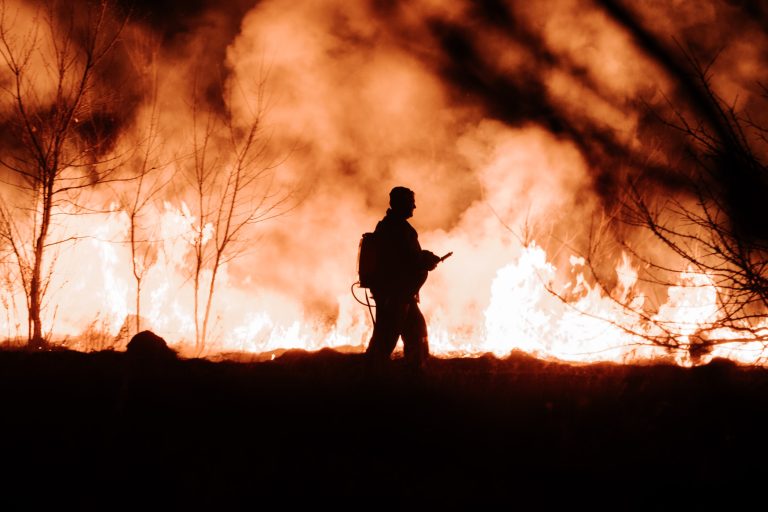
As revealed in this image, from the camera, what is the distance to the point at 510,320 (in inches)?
412

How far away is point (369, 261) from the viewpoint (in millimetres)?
6066

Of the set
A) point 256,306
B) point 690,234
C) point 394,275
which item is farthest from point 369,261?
point 256,306

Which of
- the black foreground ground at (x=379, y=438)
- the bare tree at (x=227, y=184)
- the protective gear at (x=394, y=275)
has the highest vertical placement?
the bare tree at (x=227, y=184)

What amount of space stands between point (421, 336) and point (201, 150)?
826 centimetres

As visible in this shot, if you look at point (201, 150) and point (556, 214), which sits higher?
point (201, 150)

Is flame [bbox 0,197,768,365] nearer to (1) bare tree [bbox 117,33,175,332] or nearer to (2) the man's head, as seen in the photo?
(1) bare tree [bbox 117,33,175,332]

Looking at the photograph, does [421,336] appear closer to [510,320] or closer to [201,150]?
[510,320]

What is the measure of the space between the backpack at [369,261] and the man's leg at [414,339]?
0.52 meters

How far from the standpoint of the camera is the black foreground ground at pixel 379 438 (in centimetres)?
390

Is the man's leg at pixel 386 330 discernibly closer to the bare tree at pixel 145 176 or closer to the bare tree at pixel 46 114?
the bare tree at pixel 46 114

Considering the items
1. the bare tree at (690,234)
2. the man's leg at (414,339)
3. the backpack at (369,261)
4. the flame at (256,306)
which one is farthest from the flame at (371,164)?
the backpack at (369,261)

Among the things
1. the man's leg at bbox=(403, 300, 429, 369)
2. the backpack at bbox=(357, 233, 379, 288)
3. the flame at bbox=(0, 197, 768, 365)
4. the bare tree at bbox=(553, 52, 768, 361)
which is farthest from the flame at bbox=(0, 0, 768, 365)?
the backpack at bbox=(357, 233, 379, 288)

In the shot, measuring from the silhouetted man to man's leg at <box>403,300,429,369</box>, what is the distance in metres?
0.14

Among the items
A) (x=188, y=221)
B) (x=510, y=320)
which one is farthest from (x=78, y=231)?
(x=510, y=320)
